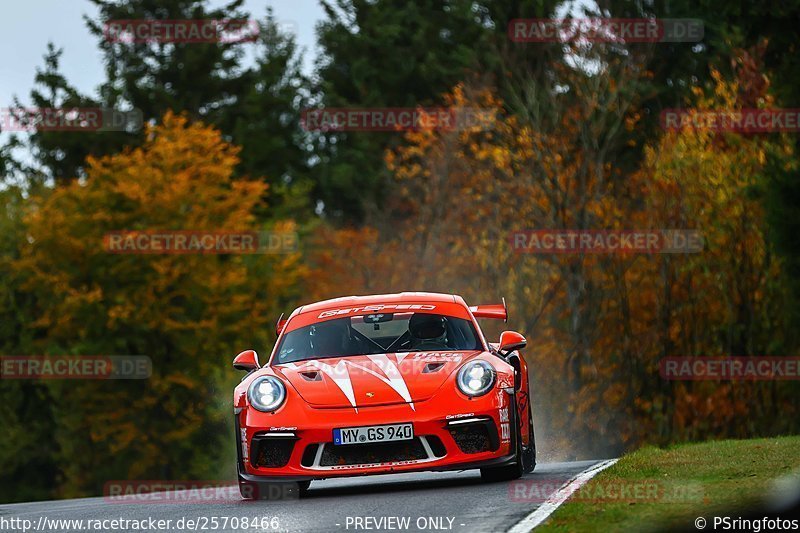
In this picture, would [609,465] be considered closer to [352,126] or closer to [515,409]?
[515,409]

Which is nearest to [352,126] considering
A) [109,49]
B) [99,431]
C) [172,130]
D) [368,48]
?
[368,48]

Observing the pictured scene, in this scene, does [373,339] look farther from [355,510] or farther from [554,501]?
[554,501]

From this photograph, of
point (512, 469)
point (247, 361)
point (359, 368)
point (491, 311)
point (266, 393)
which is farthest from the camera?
point (491, 311)

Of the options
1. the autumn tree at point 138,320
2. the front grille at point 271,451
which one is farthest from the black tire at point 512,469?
the autumn tree at point 138,320

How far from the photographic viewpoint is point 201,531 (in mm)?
10305

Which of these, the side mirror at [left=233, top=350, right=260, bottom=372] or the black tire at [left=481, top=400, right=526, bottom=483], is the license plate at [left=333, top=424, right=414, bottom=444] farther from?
the side mirror at [left=233, top=350, right=260, bottom=372]

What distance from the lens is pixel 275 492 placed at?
511 inches

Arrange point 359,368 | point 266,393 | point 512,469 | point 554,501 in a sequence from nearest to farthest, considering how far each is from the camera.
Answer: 1. point 554,501
2. point 266,393
3. point 359,368
4. point 512,469

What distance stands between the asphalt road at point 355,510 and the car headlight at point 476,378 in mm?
743

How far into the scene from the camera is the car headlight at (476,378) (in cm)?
1214

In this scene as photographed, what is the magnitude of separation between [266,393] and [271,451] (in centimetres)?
46

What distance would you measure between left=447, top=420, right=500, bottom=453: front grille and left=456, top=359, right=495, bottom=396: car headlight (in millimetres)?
251

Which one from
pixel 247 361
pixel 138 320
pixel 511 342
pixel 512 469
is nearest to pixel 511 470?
pixel 512 469

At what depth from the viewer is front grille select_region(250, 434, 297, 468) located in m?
12.1
